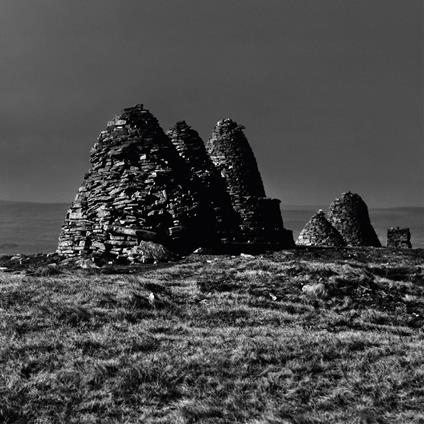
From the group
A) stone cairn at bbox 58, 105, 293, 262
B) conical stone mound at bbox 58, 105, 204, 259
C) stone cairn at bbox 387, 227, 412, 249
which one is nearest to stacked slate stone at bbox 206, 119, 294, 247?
stone cairn at bbox 58, 105, 293, 262

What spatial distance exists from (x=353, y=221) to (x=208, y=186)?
61.8ft

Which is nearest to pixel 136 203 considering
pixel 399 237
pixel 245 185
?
pixel 245 185

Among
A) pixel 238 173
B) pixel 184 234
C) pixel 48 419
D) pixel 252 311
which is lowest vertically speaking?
pixel 48 419

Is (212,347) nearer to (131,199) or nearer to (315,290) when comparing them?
(315,290)

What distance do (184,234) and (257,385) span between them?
1244cm

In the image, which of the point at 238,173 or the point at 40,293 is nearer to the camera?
the point at 40,293

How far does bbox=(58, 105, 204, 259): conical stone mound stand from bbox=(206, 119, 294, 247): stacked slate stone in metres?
9.34

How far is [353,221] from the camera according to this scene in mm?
40844

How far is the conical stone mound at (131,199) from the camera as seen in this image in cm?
1966

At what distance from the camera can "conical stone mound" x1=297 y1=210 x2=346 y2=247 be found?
3681cm

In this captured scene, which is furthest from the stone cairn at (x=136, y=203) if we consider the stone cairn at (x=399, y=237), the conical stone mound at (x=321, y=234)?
the stone cairn at (x=399, y=237)

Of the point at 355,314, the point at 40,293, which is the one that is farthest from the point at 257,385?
the point at 40,293

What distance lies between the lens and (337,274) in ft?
52.7

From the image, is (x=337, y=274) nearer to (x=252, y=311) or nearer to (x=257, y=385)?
(x=252, y=311)
